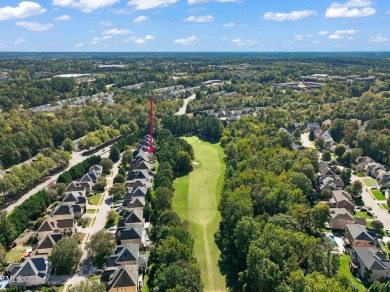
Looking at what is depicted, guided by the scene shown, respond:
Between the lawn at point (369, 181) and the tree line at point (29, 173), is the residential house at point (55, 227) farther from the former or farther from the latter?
the lawn at point (369, 181)

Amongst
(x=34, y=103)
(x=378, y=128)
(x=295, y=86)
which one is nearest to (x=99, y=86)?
(x=34, y=103)

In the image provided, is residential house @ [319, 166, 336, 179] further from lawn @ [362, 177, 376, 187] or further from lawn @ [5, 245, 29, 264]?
lawn @ [5, 245, 29, 264]

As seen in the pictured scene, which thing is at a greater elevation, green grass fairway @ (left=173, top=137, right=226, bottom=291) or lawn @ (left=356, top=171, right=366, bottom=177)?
green grass fairway @ (left=173, top=137, right=226, bottom=291)

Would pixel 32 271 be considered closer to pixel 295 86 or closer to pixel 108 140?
pixel 108 140

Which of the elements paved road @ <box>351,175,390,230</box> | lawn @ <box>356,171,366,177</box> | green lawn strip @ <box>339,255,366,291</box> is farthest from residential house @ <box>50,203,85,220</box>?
lawn @ <box>356,171,366,177</box>

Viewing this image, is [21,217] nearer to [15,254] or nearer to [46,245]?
[15,254]
